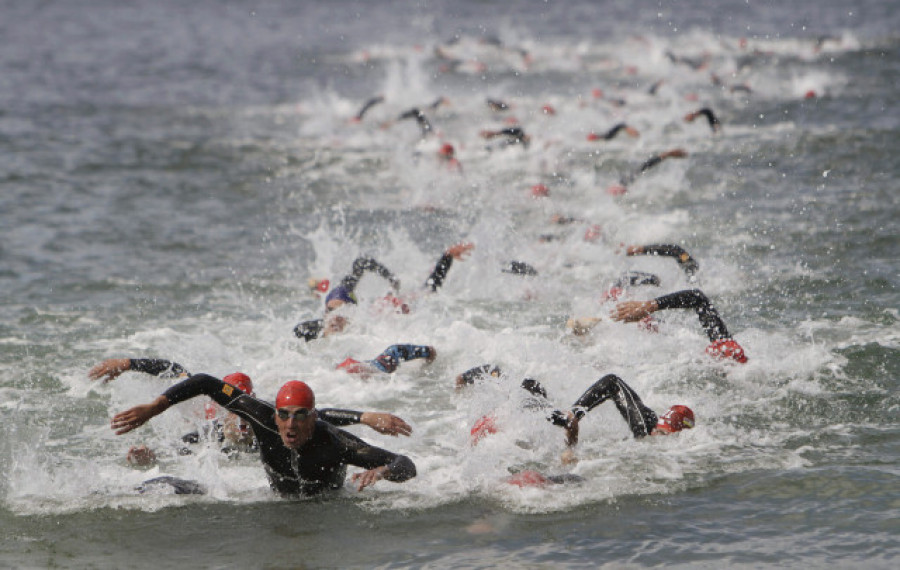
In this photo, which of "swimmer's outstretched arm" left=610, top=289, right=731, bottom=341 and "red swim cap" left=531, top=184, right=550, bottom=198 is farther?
"red swim cap" left=531, top=184, right=550, bottom=198

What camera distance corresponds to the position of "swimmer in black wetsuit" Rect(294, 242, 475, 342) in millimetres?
14234

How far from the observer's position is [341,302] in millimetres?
14688

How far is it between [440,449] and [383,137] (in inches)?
769

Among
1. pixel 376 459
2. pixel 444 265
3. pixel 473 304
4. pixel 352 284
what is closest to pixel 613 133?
pixel 473 304

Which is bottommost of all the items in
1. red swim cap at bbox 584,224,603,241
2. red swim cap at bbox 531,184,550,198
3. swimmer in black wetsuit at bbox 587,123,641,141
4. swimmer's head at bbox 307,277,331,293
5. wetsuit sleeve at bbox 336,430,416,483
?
wetsuit sleeve at bbox 336,430,416,483

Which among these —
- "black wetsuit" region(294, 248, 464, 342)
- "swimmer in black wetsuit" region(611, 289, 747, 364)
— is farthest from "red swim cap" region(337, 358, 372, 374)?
"swimmer in black wetsuit" region(611, 289, 747, 364)

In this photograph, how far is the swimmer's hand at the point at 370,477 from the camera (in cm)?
862

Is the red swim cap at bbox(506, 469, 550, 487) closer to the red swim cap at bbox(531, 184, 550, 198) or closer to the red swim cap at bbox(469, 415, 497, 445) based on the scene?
the red swim cap at bbox(469, 415, 497, 445)

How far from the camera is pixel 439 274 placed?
15.6m

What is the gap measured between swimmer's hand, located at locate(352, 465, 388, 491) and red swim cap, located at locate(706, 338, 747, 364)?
17.0 feet

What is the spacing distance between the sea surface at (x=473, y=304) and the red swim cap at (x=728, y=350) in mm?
184

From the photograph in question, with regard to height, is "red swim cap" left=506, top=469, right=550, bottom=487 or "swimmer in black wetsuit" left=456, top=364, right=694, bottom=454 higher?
"swimmer in black wetsuit" left=456, top=364, right=694, bottom=454

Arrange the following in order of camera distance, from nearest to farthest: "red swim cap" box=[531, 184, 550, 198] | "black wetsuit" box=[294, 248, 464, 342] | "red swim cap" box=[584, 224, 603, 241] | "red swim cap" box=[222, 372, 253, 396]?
1. "red swim cap" box=[222, 372, 253, 396]
2. "black wetsuit" box=[294, 248, 464, 342]
3. "red swim cap" box=[584, 224, 603, 241]
4. "red swim cap" box=[531, 184, 550, 198]

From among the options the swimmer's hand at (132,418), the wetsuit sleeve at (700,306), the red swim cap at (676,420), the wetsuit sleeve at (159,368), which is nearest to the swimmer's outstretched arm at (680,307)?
the wetsuit sleeve at (700,306)
